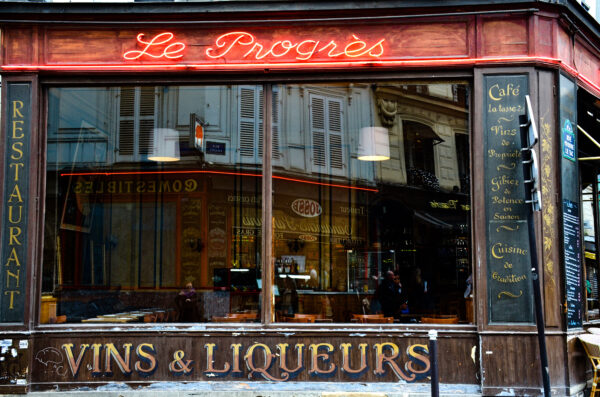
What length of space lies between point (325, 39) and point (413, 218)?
5.53 m

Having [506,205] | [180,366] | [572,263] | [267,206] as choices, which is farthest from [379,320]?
[180,366]

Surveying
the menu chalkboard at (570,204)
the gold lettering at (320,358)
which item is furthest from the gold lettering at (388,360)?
the menu chalkboard at (570,204)

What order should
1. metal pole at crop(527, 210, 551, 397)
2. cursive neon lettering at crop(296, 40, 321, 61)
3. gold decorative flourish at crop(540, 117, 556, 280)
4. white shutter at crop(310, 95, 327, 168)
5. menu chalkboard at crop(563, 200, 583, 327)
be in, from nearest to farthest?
metal pole at crop(527, 210, 551, 397), gold decorative flourish at crop(540, 117, 556, 280), menu chalkboard at crop(563, 200, 583, 327), cursive neon lettering at crop(296, 40, 321, 61), white shutter at crop(310, 95, 327, 168)

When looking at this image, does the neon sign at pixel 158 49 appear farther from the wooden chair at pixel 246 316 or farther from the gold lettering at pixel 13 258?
the wooden chair at pixel 246 316

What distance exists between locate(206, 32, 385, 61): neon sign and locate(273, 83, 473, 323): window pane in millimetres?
531

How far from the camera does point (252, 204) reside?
10.5 m

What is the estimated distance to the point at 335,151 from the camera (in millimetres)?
12195

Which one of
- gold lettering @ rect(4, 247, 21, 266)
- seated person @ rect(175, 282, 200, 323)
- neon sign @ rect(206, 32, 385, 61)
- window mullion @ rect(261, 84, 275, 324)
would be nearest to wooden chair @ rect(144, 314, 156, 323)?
seated person @ rect(175, 282, 200, 323)

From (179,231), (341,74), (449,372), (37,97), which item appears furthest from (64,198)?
(449,372)

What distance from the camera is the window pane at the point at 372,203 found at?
9.29 metres

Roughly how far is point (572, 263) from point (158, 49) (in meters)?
6.21

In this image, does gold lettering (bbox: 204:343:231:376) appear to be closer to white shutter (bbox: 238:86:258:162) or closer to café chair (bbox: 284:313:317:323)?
café chair (bbox: 284:313:317:323)

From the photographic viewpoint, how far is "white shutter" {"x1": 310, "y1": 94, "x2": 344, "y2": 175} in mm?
10383

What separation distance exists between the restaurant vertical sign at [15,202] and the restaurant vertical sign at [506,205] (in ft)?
19.7
